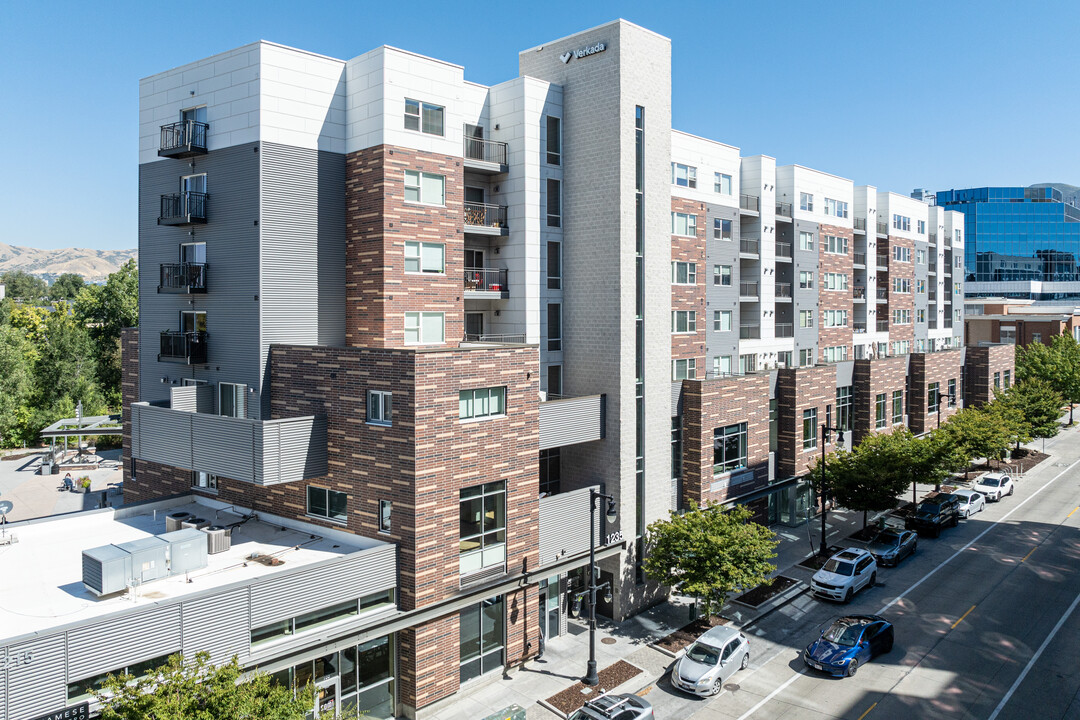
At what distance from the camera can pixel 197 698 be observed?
14812 millimetres

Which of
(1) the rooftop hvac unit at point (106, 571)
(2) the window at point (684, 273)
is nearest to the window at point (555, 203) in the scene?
(2) the window at point (684, 273)

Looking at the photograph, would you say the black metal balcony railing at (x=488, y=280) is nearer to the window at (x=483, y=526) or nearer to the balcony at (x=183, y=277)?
the window at (x=483, y=526)

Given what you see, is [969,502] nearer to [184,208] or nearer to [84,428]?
[184,208]

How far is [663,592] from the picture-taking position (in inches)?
1246

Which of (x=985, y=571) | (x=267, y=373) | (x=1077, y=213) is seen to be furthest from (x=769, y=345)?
(x=1077, y=213)

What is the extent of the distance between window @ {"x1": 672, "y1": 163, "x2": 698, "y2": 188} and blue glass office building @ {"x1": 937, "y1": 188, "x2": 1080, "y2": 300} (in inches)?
4844

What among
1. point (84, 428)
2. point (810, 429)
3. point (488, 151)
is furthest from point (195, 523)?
point (810, 429)

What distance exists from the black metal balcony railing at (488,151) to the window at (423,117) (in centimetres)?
302

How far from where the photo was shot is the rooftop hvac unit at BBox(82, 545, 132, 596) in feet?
61.1

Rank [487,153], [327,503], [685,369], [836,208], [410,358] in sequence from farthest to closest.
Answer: [836,208] → [685,369] → [487,153] → [327,503] → [410,358]

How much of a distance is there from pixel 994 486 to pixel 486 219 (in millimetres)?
39357

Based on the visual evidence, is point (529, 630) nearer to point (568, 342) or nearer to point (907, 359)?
point (568, 342)

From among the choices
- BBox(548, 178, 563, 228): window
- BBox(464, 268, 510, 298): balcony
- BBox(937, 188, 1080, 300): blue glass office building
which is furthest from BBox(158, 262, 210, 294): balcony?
BBox(937, 188, 1080, 300): blue glass office building

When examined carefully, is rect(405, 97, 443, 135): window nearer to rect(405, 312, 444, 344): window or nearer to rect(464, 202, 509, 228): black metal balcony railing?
rect(464, 202, 509, 228): black metal balcony railing
